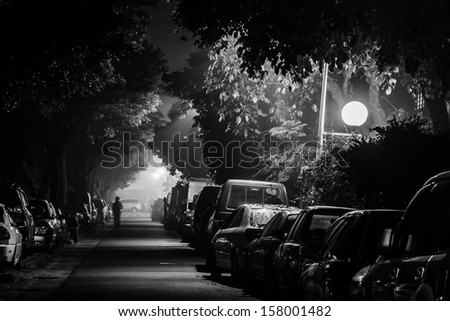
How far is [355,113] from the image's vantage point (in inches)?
974

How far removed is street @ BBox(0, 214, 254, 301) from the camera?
1608 centimetres

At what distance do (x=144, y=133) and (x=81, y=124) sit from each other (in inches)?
766

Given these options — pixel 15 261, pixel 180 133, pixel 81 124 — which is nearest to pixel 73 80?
pixel 15 261

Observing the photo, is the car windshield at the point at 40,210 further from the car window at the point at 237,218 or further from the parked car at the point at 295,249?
the parked car at the point at 295,249

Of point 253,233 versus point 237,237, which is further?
point 237,237

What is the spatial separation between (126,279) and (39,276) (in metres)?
2.16

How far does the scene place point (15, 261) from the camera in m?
19.9

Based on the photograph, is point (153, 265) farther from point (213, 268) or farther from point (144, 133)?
point (144, 133)

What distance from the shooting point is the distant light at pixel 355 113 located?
24609 millimetres

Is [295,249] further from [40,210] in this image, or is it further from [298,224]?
[40,210]

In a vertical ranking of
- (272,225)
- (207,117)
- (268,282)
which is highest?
(207,117)

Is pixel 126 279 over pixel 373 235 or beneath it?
beneath

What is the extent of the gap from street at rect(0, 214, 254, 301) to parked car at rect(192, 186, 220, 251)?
1.07 m
